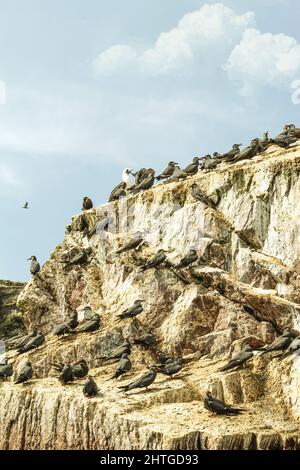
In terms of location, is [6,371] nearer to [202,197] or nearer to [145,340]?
[145,340]

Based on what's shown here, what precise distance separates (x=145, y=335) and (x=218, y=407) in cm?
771

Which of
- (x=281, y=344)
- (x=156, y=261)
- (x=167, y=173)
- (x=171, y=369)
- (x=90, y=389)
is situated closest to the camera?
(x=281, y=344)

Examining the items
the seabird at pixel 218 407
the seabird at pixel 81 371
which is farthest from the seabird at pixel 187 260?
the seabird at pixel 218 407

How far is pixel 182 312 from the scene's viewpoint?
35.0 meters

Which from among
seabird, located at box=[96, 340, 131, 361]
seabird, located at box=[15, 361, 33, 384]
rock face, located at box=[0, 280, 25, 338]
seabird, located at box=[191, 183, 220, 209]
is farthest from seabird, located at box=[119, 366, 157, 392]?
rock face, located at box=[0, 280, 25, 338]

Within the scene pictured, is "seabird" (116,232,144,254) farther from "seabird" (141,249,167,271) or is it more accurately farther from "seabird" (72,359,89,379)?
"seabird" (72,359,89,379)

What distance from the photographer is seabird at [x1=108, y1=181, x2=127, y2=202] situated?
4388 centimetres

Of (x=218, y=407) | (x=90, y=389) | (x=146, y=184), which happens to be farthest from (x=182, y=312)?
(x=146, y=184)

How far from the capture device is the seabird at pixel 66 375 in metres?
32.3

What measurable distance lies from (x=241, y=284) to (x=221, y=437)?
10.6 metres

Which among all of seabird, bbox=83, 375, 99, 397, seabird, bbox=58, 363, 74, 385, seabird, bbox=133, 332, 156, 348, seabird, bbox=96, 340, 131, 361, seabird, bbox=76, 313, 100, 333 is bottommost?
seabird, bbox=83, 375, 99, 397

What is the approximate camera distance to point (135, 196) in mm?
42625

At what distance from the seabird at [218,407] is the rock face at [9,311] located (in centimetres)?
3670
